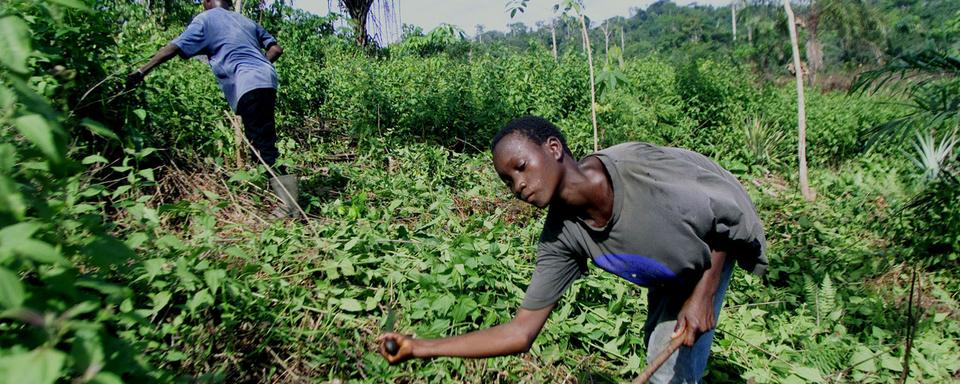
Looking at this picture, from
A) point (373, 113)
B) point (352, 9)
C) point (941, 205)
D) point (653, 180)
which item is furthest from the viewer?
point (352, 9)

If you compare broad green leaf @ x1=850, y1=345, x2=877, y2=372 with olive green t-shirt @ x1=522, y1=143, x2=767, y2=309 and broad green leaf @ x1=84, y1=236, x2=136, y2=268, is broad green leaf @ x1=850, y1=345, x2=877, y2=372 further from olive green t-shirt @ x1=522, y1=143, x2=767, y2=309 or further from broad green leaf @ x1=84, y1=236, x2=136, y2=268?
broad green leaf @ x1=84, y1=236, x2=136, y2=268

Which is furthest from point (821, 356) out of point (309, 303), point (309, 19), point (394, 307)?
point (309, 19)

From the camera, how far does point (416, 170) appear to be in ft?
17.5

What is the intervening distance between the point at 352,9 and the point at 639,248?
10100 mm

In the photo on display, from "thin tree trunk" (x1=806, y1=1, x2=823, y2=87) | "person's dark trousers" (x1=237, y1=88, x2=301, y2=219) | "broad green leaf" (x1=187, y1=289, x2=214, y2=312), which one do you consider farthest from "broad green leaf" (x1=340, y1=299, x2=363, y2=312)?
"thin tree trunk" (x1=806, y1=1, x2=823, y2=87)

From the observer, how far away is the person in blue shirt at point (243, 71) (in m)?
3.87

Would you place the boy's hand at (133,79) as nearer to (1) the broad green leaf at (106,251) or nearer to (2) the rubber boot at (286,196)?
(2) the rubber boot at (286,196)

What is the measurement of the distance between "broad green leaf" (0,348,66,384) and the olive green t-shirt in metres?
1.38

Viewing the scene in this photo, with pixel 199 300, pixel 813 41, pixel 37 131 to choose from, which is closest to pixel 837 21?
pixel 813 41

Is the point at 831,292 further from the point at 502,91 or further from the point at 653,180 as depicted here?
the point at 502,91

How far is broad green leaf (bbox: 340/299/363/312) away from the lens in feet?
9.18

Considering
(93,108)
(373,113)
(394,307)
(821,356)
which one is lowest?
(821,356)

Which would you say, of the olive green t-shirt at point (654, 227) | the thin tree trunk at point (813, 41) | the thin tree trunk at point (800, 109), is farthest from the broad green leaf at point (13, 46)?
the thin tree trunk at point (813, 41)

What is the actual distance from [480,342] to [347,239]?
1.70 metres
